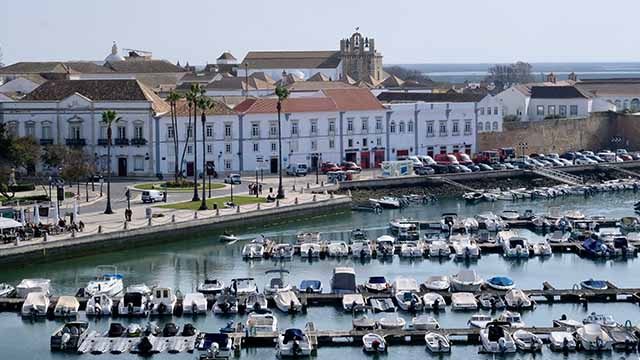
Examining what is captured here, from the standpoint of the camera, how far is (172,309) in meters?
39.7

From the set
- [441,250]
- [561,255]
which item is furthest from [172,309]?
[561,255]

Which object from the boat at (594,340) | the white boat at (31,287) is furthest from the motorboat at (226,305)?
the boat at (594,340)

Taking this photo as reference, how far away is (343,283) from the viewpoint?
4188 centimetres

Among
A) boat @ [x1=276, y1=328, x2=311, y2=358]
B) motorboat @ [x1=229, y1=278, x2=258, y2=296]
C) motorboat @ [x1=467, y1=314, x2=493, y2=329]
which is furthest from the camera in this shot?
motorboat @ [x1=229, y1=278, x2=258, y2=296]

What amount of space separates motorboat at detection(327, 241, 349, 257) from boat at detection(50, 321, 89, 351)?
14076mm

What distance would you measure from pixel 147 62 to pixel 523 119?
89.2 ft

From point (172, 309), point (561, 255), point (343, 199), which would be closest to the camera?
point (172, 309)

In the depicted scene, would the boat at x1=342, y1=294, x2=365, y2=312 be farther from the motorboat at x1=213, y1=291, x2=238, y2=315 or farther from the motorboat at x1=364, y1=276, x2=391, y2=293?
the motorboat at x1=213, y1=291, x2=238, y2=315

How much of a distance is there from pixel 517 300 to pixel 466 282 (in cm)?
224

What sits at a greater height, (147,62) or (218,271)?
(147,62)

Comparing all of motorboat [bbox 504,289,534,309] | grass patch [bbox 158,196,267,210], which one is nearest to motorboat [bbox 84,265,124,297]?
motorboat [bbox 504,289,534,309]

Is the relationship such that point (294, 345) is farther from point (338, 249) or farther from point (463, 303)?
point (338, 249)

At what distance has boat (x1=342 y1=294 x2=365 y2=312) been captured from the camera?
131 feet

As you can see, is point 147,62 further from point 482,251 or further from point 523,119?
point 482,251
